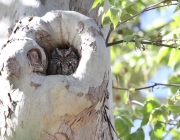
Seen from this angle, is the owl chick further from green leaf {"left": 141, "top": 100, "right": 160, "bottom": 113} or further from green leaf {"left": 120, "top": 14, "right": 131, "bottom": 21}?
green leaf {"left": 141, "top": 100, "right": 160, "bottom": 113}

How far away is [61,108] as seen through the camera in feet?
4.58

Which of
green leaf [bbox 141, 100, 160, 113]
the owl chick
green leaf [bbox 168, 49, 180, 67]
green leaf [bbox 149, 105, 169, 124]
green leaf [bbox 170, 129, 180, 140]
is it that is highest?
green leaf [bbox 168, 49, 180, 67]

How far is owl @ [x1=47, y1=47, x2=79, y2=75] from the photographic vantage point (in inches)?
68.9

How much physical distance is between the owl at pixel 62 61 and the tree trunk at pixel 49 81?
0.08 meters

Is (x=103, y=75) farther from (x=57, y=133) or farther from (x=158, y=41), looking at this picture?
(x=158, y=41)

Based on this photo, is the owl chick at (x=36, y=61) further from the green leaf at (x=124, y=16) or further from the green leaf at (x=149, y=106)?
the green leaf at (x=149, y=106)

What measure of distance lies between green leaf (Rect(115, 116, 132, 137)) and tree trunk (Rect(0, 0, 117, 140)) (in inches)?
15.3

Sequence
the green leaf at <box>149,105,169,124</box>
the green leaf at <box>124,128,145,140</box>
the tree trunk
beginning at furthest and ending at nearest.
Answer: the green leaf at <box>124,128,145,140</box> → the green leaf at <box>149,105,169,124</box> → the tree trunk

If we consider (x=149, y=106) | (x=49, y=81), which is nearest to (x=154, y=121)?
(x=149, y=106)

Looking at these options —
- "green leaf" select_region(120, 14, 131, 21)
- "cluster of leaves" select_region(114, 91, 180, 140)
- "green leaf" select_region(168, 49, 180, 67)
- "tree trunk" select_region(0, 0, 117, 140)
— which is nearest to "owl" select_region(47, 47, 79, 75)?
"tree trunk" select_region(0, 0, 117, 140)

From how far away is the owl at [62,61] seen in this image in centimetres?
175

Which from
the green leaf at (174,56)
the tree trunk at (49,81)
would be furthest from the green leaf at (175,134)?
the tree trunk at (49,81)

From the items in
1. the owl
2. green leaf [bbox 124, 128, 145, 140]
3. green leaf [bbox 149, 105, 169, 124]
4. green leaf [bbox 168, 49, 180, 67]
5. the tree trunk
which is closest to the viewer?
the tree trunk

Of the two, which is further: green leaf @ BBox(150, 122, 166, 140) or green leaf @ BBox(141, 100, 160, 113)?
green leaf @ BBox(141, 100, 160, 113)
